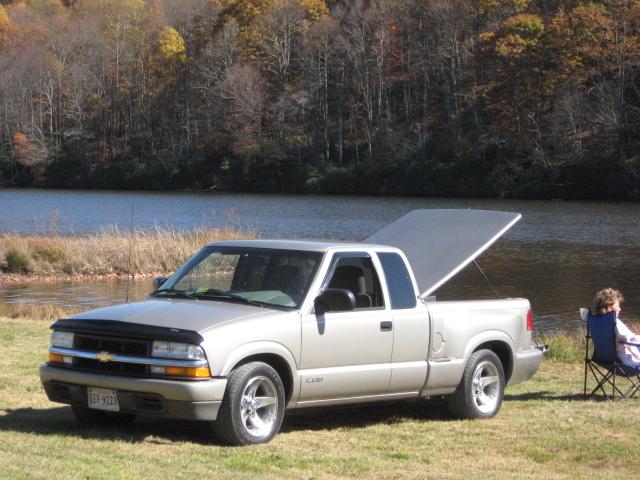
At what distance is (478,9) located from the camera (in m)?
101

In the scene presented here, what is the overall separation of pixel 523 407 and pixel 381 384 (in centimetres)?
243

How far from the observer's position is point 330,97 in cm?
11094

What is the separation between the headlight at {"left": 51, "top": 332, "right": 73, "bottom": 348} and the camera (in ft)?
30.3

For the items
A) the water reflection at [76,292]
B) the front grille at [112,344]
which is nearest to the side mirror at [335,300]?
the front grille at [112,344]

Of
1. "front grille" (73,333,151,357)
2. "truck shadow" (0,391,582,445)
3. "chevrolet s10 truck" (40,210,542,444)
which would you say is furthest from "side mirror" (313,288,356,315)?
"front grille" (73,333,151,357)

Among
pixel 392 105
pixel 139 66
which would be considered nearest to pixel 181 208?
pixel 392 105

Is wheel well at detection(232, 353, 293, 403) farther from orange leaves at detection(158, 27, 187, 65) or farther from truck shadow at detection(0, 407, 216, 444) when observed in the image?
orange leaves at detection(158, 27, 187, 65)

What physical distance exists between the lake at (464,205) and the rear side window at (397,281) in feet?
47.0

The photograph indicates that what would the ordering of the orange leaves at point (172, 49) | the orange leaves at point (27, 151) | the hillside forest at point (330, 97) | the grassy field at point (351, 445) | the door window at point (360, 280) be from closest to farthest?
1. the grassy field at point (351, 445)
2. the door window at point (360, 280)
3. the hillside forest at point (330, 97)
4. the orange leaves at point (27, 151)
5. the orange leaves at point (172, 49)

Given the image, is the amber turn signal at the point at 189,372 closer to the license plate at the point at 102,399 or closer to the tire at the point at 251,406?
the tire at the point at 251,406

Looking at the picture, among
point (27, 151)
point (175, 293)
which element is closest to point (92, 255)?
point (175, 293)

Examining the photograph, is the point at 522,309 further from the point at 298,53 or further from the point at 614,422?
the point at 298,53

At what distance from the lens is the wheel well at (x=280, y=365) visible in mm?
9070

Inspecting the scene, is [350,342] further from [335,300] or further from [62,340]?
[62,340]
